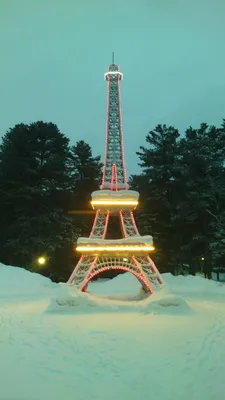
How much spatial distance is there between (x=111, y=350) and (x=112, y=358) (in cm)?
71

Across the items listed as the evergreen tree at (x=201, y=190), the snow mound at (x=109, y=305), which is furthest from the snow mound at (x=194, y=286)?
the snow mound at (x=109, y=305)

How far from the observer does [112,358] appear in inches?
375

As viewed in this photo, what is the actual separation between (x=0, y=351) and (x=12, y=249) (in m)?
24.7

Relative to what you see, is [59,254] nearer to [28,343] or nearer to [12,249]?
[12,249]

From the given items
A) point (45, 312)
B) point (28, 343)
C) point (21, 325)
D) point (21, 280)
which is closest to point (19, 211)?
point (21, 280)

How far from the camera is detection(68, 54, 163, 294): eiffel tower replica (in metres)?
19.3

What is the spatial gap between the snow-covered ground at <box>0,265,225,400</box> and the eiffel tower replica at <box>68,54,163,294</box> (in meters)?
1.46

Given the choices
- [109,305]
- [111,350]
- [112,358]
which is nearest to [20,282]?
[109,305]

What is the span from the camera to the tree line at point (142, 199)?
111 ft

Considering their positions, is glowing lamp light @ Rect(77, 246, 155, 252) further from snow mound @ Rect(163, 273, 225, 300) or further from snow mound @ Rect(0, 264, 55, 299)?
snow mound @ Rect(0, 264, 55, 299)

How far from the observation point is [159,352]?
10.0m

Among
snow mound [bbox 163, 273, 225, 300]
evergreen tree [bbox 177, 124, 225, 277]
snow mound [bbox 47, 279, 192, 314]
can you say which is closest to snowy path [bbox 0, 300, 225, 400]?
snow mound [bbox 47, 279, 192, 314]

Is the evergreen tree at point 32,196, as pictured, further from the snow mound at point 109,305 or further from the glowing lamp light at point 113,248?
the snow mound at point 109,305

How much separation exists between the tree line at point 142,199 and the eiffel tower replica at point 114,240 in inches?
478
